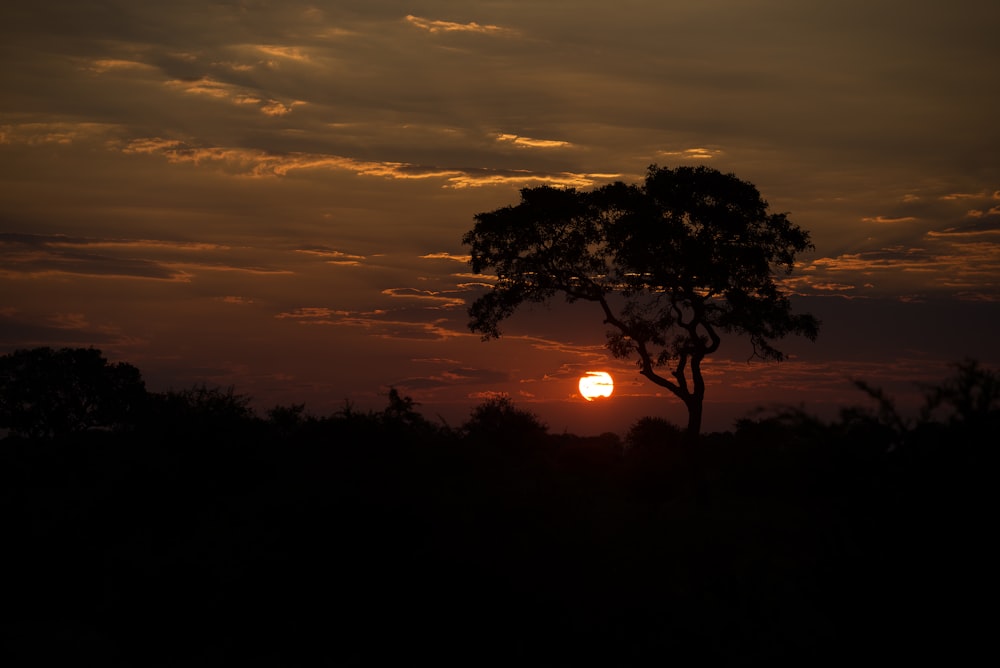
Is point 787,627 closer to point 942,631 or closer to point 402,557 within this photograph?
point 942,631

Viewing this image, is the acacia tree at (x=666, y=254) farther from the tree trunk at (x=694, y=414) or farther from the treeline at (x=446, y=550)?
the treeline at (x=446, y=550)

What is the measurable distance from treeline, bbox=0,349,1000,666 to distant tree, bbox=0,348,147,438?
4122 centimetres

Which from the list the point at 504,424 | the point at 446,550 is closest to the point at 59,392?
the point at 504,424

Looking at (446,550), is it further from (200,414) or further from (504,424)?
(504,424)

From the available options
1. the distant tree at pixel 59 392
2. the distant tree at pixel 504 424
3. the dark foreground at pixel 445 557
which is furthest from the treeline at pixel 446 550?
the distant tree at pixel 59 392

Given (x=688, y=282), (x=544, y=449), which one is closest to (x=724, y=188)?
(x=688, y=282)

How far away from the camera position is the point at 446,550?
18.5 m

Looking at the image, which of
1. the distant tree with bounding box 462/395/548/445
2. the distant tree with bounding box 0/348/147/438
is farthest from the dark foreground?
the distant tree with bounding box 0/348/147/438

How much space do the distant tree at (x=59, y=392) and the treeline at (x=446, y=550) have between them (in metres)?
41.2

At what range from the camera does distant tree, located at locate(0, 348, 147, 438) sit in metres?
64.5

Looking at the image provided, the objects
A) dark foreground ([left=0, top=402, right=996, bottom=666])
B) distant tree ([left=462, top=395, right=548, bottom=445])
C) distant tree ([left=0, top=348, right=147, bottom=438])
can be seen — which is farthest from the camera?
distant tree ([left=0, top=348, right=147, bottom=438])

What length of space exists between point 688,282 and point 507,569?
105ft

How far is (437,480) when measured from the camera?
2047cm

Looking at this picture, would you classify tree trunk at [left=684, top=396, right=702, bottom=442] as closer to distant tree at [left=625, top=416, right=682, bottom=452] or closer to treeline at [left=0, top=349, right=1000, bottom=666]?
distant tree at [left=625, top=416, right=682, bottom=452]
